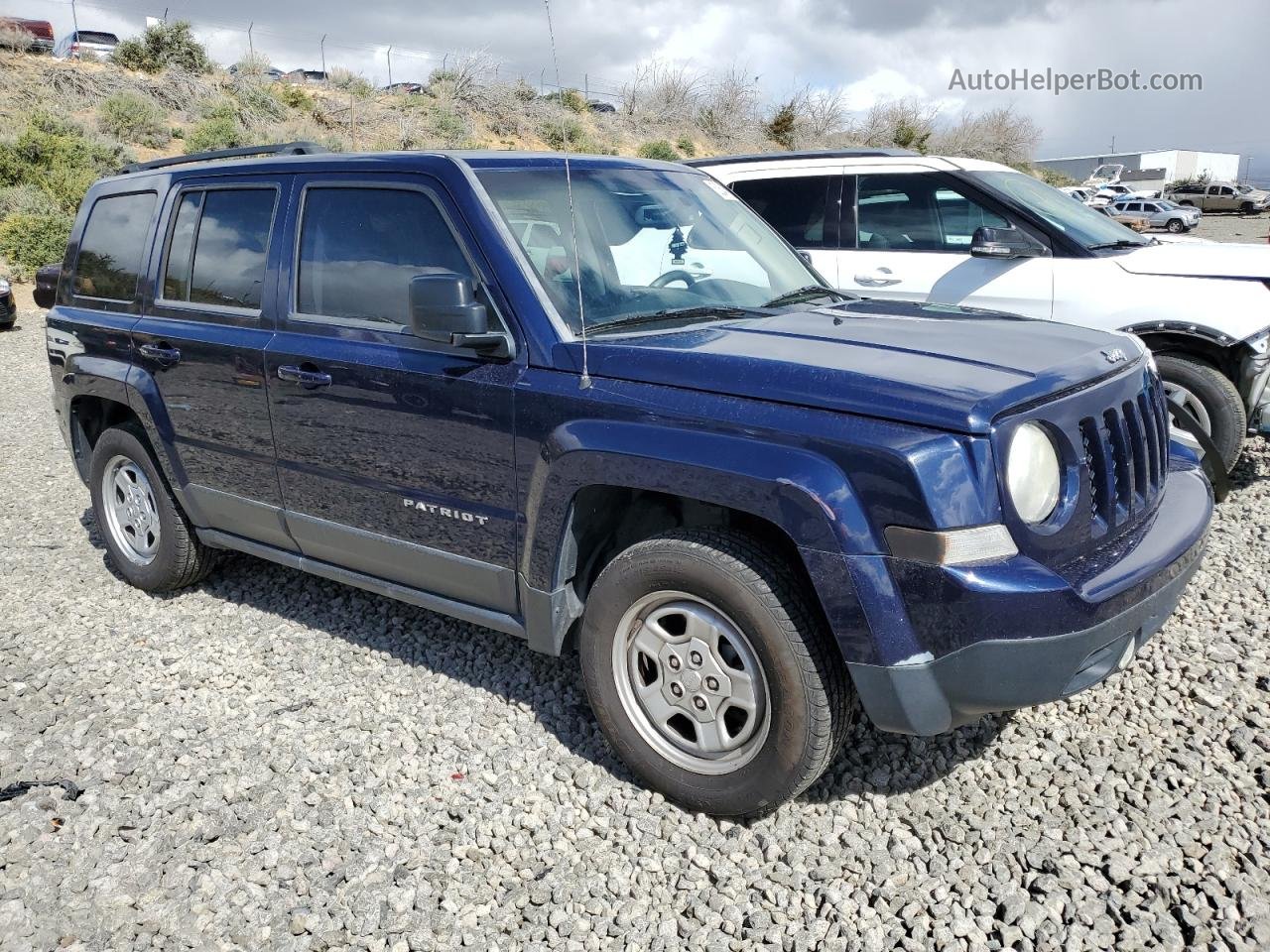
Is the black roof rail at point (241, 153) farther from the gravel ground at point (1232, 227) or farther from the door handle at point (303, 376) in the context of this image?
the gravel ground at point (1232, 227)

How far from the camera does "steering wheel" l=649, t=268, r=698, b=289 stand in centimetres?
364

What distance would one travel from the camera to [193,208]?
175 inches

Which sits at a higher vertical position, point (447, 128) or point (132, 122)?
point (132, 122)

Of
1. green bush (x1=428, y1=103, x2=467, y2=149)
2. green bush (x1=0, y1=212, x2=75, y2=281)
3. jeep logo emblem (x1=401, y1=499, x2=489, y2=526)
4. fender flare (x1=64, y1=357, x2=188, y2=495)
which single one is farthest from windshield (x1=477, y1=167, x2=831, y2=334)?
green bush (x1=428, y1=103, x2=467, y2=149)

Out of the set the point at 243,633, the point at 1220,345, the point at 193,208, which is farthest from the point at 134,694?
the point at 1220,345

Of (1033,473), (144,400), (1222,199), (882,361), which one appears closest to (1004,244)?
(882,361)

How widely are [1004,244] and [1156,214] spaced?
38967 mm

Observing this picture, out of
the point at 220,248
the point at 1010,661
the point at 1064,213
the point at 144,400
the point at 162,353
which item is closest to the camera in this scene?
the point at 1010,661

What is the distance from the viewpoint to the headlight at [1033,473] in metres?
2.61

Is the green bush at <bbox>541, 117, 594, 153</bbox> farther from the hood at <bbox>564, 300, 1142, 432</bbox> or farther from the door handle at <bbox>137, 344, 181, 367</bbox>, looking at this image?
the hood at <bbox>564, 300, 1142, 432</bbox>

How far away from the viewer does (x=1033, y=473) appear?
8.77ft

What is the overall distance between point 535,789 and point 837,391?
165 cm

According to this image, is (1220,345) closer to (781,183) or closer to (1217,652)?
(1217,652)

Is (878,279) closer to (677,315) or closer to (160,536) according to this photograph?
(677,315)
